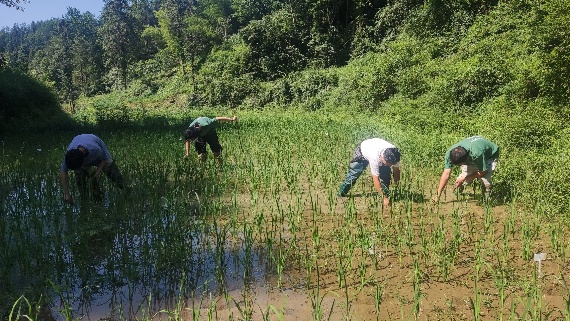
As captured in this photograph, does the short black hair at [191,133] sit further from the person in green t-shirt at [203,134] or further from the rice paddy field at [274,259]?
→ the rice paddy field at [274,259]

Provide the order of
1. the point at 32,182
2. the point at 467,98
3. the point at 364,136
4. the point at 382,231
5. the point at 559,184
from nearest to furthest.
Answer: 1. the point at 382,231
2. the point at 559,184
3. the point at 32,182
4. the point at 364,136
5. the point at 467,98

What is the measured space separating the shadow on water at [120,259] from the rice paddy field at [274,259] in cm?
→ 2

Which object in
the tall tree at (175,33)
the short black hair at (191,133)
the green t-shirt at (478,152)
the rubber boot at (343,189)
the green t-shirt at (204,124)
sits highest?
the tall tree at (175,33)

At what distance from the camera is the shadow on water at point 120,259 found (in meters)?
3.31

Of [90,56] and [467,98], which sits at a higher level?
[90,56]

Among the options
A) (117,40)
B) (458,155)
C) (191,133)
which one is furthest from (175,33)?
(458,155)

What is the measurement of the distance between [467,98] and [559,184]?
5927 mm

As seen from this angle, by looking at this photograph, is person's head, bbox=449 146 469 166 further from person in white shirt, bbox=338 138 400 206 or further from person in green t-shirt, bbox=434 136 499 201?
person in white shirt, bbox=338 138 400 206

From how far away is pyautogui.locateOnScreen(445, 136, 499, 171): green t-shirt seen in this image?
4.90m

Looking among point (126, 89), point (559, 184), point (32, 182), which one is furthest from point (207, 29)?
point (559, 184)

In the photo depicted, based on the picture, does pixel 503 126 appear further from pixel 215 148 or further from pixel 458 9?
pixel 458 9

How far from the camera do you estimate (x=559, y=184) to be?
15.7 ft

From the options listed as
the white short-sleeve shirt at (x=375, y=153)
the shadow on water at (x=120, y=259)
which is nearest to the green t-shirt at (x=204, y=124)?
the shadow on water at (x=120, y=259)

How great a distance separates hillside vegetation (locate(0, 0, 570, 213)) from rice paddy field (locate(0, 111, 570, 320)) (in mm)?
1350
